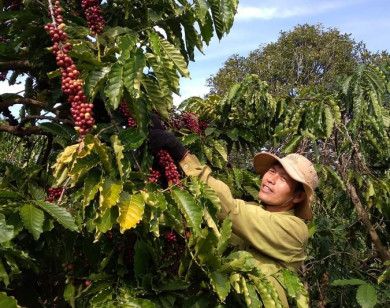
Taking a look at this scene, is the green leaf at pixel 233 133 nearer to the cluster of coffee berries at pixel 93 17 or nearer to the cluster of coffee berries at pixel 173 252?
the cluster of coffee berries at pixel 173 252

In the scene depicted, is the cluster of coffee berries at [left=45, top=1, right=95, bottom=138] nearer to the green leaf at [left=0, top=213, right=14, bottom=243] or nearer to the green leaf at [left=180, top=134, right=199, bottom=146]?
the green leaf at [left=0, top=213, right=14, bottom=243]

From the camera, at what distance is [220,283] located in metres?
1.58

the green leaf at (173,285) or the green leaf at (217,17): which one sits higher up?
the green leaf at (217,17)

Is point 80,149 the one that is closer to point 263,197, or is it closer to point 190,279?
point 190,279

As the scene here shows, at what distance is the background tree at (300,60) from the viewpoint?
13.8m

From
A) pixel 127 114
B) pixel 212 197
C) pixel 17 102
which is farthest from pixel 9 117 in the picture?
pixel 212 197

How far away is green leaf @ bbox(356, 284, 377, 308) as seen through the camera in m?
2.44

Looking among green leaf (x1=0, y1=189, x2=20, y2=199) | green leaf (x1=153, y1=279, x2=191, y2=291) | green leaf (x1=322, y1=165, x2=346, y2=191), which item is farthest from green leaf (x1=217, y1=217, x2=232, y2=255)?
green leaf (x1=322, y1=165, x2=346, y2=191)

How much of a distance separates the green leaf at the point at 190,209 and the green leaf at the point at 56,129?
0.65 m

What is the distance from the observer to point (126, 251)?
1.76 m

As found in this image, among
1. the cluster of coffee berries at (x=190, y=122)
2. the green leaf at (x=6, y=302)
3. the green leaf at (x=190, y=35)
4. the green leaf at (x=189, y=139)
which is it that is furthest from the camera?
the cluster of coffee berries at (x=190, y=122)

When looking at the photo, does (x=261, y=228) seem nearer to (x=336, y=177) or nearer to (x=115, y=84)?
(x=115, y=84)

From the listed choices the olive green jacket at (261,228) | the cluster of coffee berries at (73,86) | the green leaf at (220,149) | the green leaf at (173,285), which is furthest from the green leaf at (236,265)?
the green leaf at (220,149)

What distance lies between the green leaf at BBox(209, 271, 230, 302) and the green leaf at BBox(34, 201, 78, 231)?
0.50 metres
